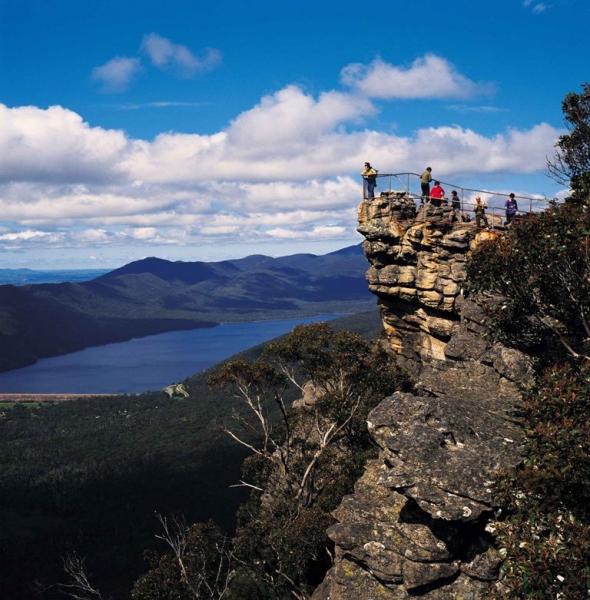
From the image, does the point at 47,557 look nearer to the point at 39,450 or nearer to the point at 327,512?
the point at 39,450

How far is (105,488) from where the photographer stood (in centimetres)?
10750

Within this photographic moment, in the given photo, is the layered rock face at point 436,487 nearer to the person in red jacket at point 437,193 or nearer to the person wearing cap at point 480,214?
the person wearing cap at point 480,214

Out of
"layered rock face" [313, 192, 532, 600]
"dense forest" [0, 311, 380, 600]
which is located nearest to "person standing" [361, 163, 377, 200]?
"layered rock face" [313, 192, 532, 600]

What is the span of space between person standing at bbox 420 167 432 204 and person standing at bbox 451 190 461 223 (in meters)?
1.66

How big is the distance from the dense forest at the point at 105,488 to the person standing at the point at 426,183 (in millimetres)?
33443

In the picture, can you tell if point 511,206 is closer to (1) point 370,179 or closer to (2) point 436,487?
(1) point 370,179

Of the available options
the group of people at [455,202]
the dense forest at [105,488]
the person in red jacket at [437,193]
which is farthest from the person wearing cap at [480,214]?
the dense forest at [105,488]

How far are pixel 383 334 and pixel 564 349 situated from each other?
2219 cm

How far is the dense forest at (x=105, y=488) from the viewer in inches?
3167

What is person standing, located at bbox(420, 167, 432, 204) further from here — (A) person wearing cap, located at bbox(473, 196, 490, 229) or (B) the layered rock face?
(B) the layered rock face

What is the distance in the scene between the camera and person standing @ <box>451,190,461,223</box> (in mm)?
36094

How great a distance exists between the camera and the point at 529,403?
1858cm

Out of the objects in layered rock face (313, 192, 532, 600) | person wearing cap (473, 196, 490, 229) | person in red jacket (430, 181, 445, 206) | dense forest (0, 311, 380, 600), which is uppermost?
person in red jacket (430, 181, 445, 206)

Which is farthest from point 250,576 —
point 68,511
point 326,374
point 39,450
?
point 39,450
